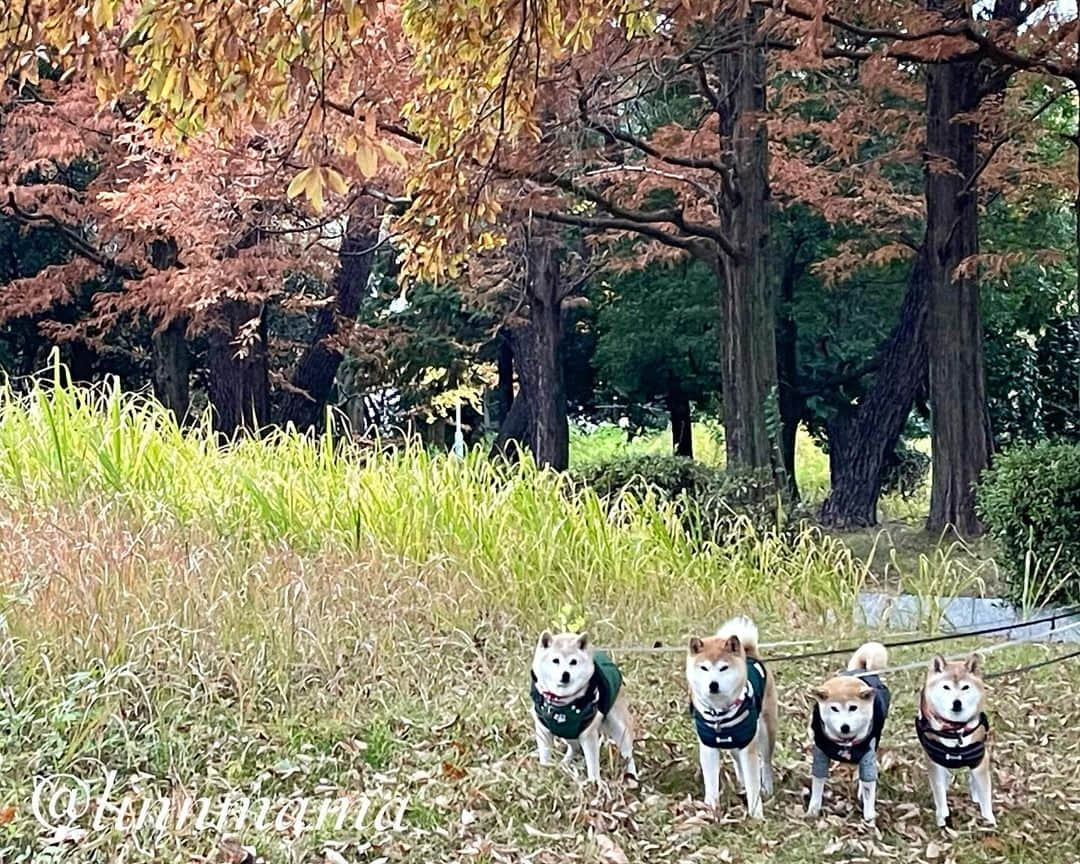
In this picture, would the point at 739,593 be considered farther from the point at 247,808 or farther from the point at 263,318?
the point at 263,318

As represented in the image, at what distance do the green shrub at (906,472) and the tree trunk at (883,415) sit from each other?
9.36 ft

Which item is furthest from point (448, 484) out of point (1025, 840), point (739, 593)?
point (1025, 840)

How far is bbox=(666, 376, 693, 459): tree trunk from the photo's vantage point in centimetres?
1191

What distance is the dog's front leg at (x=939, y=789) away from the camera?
2.43m

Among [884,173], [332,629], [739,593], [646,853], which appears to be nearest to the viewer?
[646,853]

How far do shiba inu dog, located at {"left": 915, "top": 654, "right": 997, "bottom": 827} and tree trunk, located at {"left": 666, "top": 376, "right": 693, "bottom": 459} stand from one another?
9.49 meters

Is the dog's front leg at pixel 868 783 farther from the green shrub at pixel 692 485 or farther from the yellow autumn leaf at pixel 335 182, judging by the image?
the green shrub at pixel 692 485

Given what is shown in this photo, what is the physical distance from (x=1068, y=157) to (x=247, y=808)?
27.1ft

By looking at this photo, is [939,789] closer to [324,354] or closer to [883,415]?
[883,415]

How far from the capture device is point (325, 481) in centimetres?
439

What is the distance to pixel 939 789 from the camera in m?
2.43

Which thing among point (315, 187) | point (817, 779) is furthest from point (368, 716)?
point (315, 187)

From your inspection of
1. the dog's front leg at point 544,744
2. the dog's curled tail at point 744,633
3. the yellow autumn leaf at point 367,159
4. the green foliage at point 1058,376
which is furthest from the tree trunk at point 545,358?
the dog's curled tail at point 744,633

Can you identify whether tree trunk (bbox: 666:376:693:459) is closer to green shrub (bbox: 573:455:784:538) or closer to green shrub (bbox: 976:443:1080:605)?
green shrub (bbox: 573:455:784:538)
